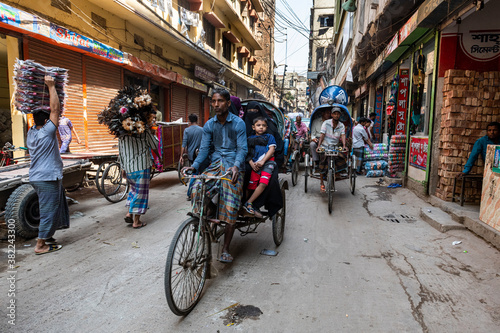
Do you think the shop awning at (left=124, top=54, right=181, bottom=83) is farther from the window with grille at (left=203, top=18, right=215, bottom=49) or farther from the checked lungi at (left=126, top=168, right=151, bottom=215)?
the checked lungi at (left=126, top=168, right=151, bottom=215)

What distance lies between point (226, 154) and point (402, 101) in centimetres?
796

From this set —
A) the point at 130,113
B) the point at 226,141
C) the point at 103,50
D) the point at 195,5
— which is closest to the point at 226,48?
the point at 195,5

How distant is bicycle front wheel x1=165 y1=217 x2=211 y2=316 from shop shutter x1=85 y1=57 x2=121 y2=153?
7061 millimetres

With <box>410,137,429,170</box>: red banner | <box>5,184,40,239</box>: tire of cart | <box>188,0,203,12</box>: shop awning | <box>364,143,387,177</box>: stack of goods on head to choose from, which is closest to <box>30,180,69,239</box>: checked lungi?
<box>5,184,40,239</box>: tire of cart

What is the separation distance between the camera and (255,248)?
4254 mm

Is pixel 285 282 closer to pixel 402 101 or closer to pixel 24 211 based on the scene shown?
pixel 24 211

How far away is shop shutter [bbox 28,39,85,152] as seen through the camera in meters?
7.66

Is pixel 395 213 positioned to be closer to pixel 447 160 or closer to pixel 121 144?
pixel 447 160

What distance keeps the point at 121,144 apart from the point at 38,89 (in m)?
1.39

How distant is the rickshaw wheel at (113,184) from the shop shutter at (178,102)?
8599mm

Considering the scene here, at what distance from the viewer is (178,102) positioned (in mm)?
16312

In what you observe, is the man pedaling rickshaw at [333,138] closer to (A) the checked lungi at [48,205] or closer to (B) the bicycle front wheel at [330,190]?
(B) the bicycle front wheel at [330,190]

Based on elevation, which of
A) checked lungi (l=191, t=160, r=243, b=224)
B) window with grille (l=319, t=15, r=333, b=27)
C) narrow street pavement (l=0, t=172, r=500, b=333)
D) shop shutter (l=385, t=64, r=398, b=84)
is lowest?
narrow street pavement (l=0, t=172, r=500, b=333)

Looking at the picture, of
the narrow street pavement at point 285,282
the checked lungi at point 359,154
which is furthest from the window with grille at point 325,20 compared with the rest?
the narrow street pavement at point 285,282
